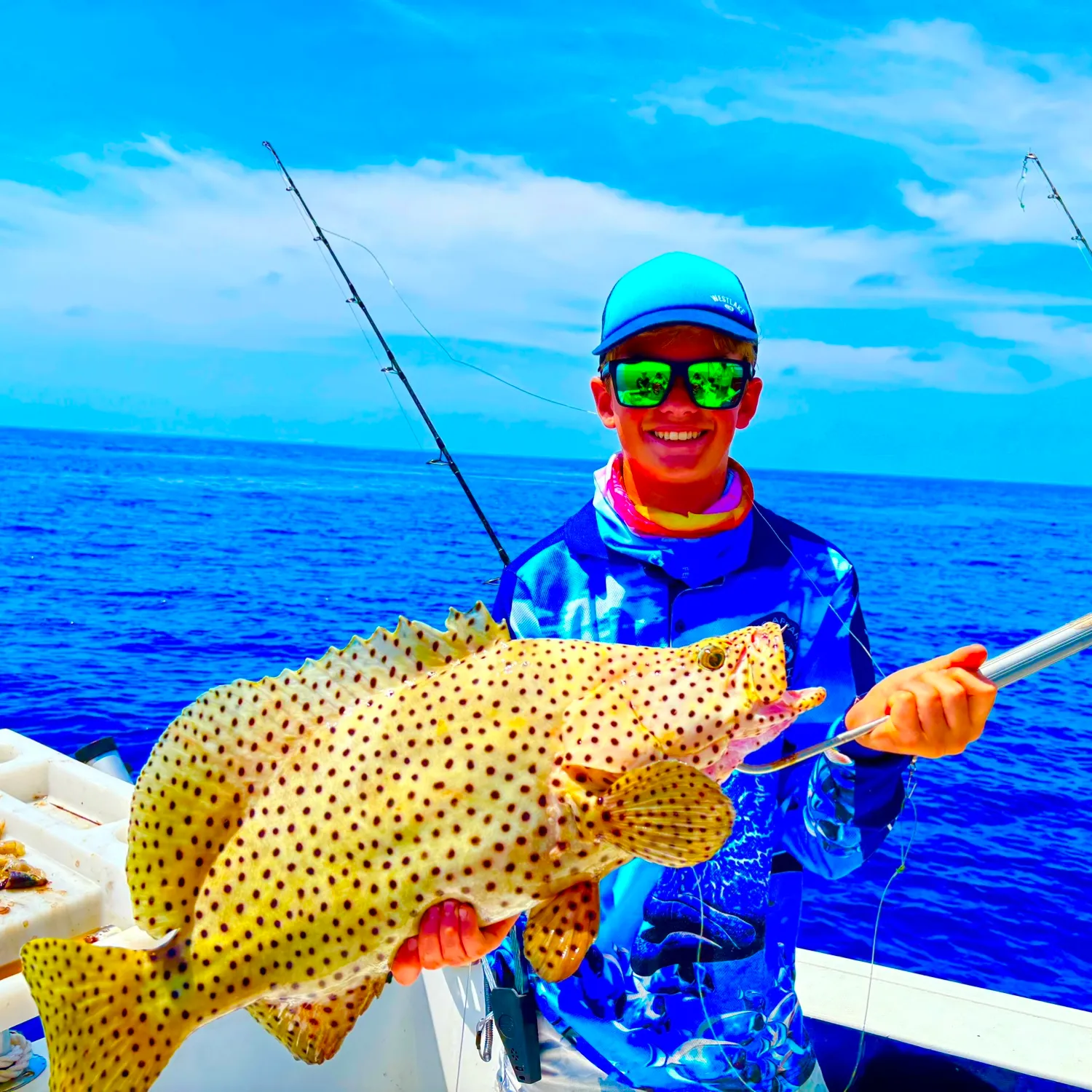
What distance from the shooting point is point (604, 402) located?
3.30 meters

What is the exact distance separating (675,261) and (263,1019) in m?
2.40

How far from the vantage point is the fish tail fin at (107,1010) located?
2.21 meters

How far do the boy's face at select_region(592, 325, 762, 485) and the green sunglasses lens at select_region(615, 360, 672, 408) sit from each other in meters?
0.02

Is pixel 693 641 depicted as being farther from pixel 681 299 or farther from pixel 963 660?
pixel 681 299

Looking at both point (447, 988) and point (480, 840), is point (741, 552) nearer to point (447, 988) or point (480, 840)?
point (480, 840)

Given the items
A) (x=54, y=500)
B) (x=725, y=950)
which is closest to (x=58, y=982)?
(x=725, y=950)

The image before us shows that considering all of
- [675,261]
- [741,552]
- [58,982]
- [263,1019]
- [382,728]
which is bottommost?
[263,1019]

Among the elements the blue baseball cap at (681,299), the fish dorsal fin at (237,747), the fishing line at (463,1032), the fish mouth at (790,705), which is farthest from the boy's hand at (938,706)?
the fishing line at (463,1032)

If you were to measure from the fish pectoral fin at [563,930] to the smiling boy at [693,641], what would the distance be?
71cm

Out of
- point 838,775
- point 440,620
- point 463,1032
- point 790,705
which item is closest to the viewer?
point 790,705

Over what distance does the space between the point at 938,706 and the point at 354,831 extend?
141 centimetres

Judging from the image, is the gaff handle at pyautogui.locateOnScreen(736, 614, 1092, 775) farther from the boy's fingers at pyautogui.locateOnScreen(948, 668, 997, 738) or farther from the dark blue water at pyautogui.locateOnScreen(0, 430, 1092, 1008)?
the dark blue water at pyautogui.locateOnScreen(0, 430, 1092, 1008)

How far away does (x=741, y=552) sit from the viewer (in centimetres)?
308

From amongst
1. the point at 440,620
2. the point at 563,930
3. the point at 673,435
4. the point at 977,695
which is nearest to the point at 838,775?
→ the point at 977,695
